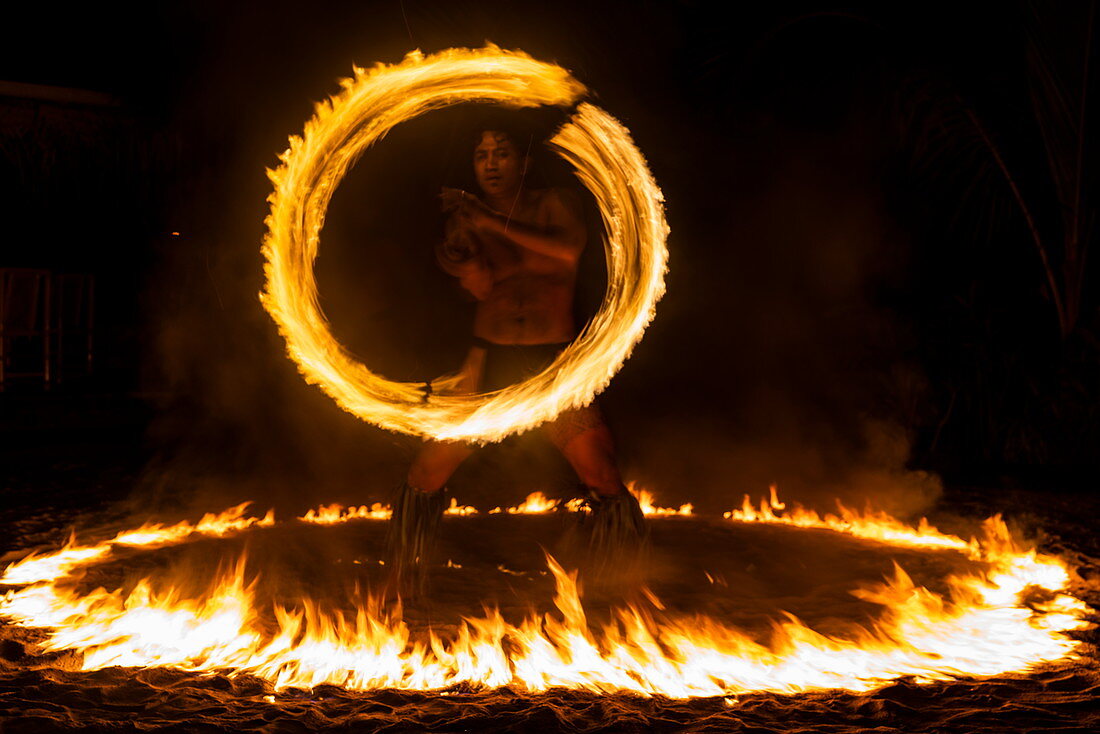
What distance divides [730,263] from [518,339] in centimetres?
417

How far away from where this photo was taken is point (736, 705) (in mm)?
2871

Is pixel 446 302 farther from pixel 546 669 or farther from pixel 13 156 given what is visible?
pixel 13 156

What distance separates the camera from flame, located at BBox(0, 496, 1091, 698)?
3123 millimetres

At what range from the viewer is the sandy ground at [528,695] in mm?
2736

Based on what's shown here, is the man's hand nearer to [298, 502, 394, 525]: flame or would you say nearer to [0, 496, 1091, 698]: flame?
[0, 496, 1091, 698]: flame

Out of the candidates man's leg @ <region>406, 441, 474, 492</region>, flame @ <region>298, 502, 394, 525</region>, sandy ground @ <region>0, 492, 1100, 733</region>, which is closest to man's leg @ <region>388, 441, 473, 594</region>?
man's leg @ <region>406, 441, 474, 492</region>

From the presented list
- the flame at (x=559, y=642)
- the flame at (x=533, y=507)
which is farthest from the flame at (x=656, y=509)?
the flame at (x=559, y=642)

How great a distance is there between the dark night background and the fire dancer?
2.02 metres

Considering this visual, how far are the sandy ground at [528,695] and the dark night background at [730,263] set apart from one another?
1.55 metres

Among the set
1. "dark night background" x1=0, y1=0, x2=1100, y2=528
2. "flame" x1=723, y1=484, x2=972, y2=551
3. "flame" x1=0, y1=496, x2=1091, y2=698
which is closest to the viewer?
"flame" x1=0, y1=496, x2=1091, y2=698

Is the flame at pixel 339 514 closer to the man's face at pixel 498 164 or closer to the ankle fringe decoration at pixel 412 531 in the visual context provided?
the ankle fringe decoration at pixel 412 531

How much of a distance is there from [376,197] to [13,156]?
5977 mm

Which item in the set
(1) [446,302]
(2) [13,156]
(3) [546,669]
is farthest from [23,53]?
(3) [546,669]

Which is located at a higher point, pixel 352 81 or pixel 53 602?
pixel 352 81
